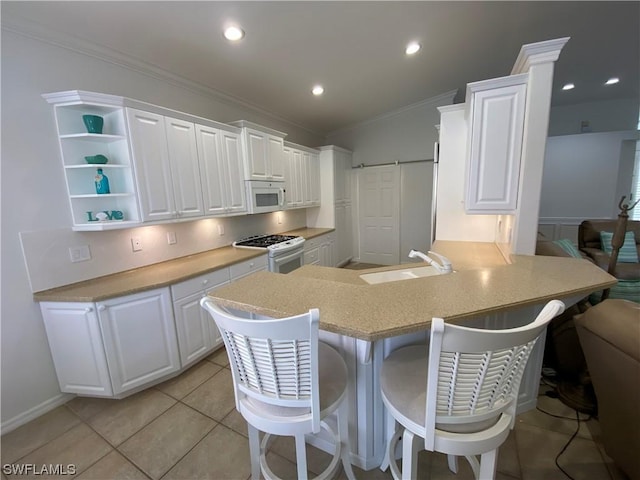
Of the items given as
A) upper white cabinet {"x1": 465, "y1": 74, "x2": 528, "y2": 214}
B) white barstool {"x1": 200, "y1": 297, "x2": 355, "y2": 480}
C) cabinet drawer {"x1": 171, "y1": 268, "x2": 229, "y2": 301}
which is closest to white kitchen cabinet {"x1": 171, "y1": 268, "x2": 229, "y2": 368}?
cabinet drawer {"x1": 171, "y1": 268, "x2": 229, "y2": 301}

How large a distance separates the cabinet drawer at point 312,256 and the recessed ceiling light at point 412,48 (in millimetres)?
2851

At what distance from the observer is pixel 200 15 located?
1918mm

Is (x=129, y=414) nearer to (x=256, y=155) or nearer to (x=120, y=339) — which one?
(x=120, y=339)

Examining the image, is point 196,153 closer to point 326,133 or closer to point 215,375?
point 215,375

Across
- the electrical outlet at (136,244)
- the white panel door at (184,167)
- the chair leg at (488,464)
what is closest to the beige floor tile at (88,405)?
the electrical outlet at (136,244)

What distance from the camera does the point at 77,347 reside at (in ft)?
6.28

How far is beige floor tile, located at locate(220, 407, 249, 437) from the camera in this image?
175 cm

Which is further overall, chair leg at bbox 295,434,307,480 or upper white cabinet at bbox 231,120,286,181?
upper white cabinet at bbox 231,120,286,181

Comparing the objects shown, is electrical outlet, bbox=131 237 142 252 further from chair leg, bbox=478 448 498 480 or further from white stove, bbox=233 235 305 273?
chair leg, bbox=478 448 498 480

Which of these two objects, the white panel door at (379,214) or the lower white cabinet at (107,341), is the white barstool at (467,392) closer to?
the lower white cabinet at (107,341)

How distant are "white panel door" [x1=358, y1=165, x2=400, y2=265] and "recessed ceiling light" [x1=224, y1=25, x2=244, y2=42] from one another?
11.9 feet

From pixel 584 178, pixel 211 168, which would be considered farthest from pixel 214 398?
pixel 584 178

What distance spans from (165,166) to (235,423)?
2.19 meters

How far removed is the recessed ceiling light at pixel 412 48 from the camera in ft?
8.93
